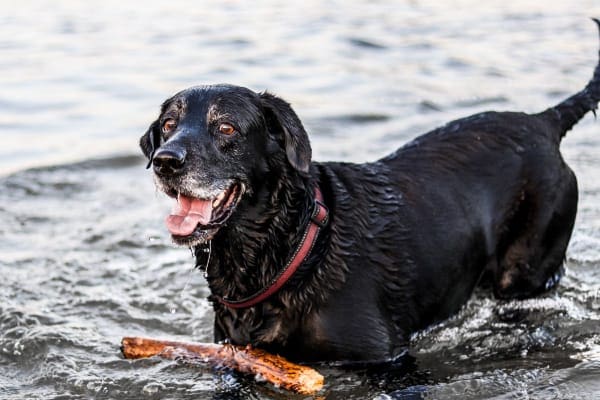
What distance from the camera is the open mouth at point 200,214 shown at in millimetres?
4410

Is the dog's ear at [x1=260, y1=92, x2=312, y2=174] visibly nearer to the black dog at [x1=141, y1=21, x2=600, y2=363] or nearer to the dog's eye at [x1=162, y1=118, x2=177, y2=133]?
the black dog at [x1=141, y1=21, x2=600, y2=363]

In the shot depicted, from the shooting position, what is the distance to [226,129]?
4.57m

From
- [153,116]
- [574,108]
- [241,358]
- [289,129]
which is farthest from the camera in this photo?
[153,116]

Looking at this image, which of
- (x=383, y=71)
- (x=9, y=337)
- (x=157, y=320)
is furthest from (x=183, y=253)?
(x=383, y=71)

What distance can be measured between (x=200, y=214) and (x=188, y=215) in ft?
0.19

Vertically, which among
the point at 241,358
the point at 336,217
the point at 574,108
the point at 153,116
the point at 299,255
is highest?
the point at 574,108

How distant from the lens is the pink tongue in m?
4.41

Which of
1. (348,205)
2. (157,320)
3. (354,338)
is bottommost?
(157,320)

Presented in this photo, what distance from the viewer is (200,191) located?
4395 millimetres

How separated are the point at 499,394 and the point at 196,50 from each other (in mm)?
9910

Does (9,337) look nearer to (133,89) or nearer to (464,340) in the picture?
(464,340)

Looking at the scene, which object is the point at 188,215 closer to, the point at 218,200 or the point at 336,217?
the point at 218,200

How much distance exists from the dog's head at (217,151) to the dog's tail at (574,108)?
1.98 m

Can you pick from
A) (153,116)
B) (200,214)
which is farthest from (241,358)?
(153,116)
